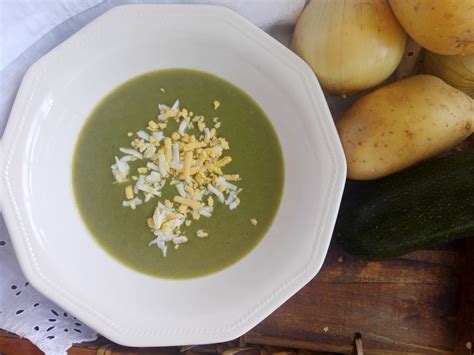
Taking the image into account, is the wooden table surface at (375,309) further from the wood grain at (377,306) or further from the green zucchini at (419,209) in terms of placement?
the green zucchini at (419,209)

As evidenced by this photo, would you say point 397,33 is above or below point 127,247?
above

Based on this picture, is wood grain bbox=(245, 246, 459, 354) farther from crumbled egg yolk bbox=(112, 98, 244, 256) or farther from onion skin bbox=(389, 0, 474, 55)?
onion skin bbox=(389, 0, 474, 55)

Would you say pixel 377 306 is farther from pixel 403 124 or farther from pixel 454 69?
pixel 454 69

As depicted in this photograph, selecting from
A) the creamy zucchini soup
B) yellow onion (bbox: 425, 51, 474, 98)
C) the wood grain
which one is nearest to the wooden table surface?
the wood grain

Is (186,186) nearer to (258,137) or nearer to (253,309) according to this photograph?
(258,137)

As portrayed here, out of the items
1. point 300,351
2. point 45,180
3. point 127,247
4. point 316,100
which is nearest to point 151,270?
point 127,247
